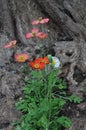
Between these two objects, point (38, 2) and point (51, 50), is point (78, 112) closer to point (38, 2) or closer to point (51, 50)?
point (51, 50)

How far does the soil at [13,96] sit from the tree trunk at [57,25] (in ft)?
0.60

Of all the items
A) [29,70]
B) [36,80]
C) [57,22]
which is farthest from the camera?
[57,22]

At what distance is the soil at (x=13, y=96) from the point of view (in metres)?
3.61

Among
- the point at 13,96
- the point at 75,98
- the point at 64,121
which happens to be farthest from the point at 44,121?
the point at 13,96

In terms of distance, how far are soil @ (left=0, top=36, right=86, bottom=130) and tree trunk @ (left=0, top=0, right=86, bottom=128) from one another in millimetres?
184

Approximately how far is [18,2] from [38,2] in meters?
0.22

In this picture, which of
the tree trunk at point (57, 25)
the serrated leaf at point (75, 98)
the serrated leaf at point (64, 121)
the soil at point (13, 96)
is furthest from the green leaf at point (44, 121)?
the tree trunk at point (57, 25)

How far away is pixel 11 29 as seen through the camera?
4.55 m

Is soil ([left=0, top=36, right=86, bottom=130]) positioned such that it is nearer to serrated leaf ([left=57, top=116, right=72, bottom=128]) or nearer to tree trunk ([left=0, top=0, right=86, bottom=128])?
serrated leaf ([left=57, top=116, right=72, bottom=128])

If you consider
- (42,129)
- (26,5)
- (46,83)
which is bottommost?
(42,129)

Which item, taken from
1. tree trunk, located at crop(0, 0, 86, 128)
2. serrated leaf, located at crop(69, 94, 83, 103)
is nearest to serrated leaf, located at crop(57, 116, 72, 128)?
serrated leaf, located at crop(69, 94, 83, 103)

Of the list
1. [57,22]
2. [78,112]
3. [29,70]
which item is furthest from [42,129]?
[57,22]

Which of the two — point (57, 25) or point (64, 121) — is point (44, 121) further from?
point (57, 25)

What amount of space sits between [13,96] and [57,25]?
1062 mm
